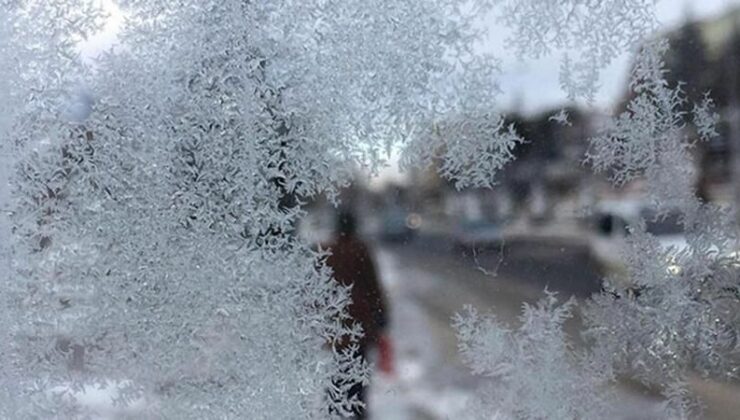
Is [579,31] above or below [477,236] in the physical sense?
above

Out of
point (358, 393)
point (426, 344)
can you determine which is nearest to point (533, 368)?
point (426, 344)

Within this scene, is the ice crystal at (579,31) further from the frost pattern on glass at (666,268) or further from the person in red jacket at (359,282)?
the person in red jacket at (359,282)

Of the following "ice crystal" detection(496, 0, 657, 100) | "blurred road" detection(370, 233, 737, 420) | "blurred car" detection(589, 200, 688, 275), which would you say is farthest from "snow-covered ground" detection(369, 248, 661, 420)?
"ice crystal" detection(496, 0, 657, 100)

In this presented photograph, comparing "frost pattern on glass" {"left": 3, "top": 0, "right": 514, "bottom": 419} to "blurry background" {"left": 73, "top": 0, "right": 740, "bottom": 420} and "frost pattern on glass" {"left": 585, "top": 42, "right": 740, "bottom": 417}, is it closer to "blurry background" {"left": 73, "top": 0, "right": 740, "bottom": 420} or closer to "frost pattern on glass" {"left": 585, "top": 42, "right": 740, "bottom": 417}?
"blurry background" {"left": 73, "top": 0, "right": 740, "bottom": 420}

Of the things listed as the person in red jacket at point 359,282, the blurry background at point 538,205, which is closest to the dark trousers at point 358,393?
the person in red jacket at point 359,282

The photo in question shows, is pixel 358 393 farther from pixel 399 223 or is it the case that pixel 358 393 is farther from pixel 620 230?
pixel 620 230

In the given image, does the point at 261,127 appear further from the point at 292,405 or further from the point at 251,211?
the point at 292,405

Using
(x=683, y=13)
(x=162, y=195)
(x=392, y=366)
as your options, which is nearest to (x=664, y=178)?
(x=683, y=13)
